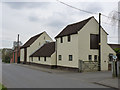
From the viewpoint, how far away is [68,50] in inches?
974

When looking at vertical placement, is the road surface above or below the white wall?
below

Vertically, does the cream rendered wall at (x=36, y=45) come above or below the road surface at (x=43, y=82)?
above

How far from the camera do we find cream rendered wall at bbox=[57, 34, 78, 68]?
23.0 metres

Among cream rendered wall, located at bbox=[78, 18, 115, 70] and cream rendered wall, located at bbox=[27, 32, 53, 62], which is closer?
cream rendered wall, located at bbox=[78, 18, 115, 70]

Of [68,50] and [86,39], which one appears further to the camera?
[68,50]

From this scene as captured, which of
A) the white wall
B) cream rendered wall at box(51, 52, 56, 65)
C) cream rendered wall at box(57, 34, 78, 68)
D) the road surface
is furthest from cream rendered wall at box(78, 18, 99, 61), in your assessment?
the white wall

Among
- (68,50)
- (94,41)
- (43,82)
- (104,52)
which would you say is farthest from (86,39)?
(43,82)

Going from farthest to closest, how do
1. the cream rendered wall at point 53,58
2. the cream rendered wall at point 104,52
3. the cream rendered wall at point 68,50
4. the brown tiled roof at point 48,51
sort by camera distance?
the brown tiled roof at point 48,51, the cream rendered wall at point 53,58, the cream rendered wall at point 104,52, the cream rendered wall at point 68,50

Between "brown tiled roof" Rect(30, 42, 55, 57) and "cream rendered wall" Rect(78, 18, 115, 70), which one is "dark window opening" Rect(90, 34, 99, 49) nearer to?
"cream rendered wall" Rect(78, 18, 115, 70)

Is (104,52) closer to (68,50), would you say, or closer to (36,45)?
(68,50)

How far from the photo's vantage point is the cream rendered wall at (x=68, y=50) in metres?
23.0

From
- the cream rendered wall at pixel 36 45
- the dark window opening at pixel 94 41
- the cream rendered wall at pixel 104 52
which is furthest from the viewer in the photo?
the cream rendered wall at pixel 36 45

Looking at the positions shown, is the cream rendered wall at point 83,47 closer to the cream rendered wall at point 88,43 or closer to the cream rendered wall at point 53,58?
the cream rendered wall at point 88,43

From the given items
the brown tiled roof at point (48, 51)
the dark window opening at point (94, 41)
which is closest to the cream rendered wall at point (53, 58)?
the brown tiled roof at point (48, 51)
